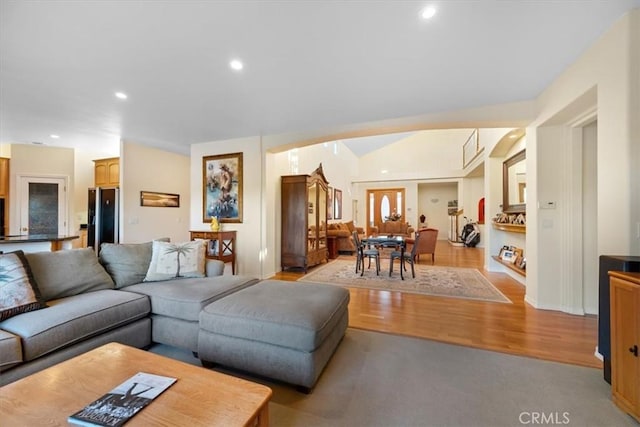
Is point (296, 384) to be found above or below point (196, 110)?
below

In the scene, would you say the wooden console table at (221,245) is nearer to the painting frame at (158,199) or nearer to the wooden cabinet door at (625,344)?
the painting frame at (158,199)


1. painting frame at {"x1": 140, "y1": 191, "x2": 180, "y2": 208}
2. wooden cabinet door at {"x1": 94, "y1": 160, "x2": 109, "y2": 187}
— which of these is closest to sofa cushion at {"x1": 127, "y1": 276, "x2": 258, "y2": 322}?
painting frame at {"x1": 140, "y1": 191, "x2": 180, "y2": 208}

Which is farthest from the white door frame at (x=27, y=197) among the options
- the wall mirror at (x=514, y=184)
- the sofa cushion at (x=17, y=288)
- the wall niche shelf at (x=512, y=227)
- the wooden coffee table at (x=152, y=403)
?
the wall mirror at (x=514, y=184)

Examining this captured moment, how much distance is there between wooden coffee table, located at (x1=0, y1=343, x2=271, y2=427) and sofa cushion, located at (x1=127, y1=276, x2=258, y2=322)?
767 millimetres

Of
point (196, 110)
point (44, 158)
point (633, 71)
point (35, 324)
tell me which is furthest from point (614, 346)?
point (44, 158)

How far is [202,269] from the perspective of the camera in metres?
2.82

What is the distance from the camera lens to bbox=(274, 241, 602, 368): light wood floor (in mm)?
2254

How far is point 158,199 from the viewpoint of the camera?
5.57 m

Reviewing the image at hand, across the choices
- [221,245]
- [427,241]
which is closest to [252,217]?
[221,245]

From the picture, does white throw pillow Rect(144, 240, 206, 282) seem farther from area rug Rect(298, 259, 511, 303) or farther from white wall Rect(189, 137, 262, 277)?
area rug Rect(298, 259, 511, 303)

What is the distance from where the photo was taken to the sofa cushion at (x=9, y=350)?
1434 mm

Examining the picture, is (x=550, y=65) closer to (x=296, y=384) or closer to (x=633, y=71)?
(x=633, y=71)

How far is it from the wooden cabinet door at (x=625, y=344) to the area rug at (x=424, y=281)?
193cm

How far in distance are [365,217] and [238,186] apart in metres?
7.87
